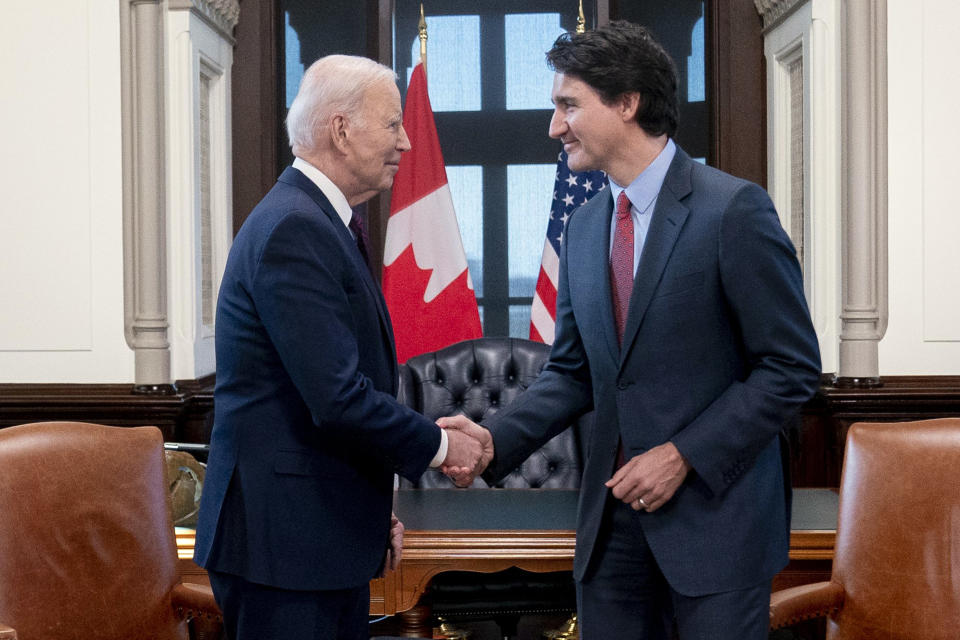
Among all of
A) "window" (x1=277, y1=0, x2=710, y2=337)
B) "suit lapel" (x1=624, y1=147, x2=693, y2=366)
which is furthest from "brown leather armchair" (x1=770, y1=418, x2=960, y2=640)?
"window" (x1=277, y1=0, x2=710, y2=337)

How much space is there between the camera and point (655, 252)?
1.64 metres

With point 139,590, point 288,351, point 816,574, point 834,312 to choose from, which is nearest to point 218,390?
point 288,351

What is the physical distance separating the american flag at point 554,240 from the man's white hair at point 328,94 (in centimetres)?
251

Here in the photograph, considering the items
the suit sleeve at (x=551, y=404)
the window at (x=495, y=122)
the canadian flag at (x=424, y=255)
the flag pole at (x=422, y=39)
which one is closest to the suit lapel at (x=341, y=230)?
the suit sleeve at (x=551, y=404)

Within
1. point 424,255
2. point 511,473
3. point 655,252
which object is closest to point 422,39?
point 424,255

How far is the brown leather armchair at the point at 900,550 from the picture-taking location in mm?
2107

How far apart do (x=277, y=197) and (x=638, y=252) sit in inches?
23.5

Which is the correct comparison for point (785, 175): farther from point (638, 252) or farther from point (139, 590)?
point (139, 590)

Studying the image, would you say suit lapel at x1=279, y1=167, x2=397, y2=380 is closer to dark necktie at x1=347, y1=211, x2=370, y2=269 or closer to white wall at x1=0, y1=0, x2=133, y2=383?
dark necktie at x1=347, y1=211, x2=370, y2=269

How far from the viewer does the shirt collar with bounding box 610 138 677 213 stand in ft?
5.67

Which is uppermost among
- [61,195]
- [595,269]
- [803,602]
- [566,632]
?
[61,195]

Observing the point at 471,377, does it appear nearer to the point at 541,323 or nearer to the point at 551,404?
the point at 541,323

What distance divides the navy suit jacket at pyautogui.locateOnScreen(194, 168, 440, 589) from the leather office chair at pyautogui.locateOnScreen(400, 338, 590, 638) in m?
1.10

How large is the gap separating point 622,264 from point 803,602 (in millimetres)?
849
